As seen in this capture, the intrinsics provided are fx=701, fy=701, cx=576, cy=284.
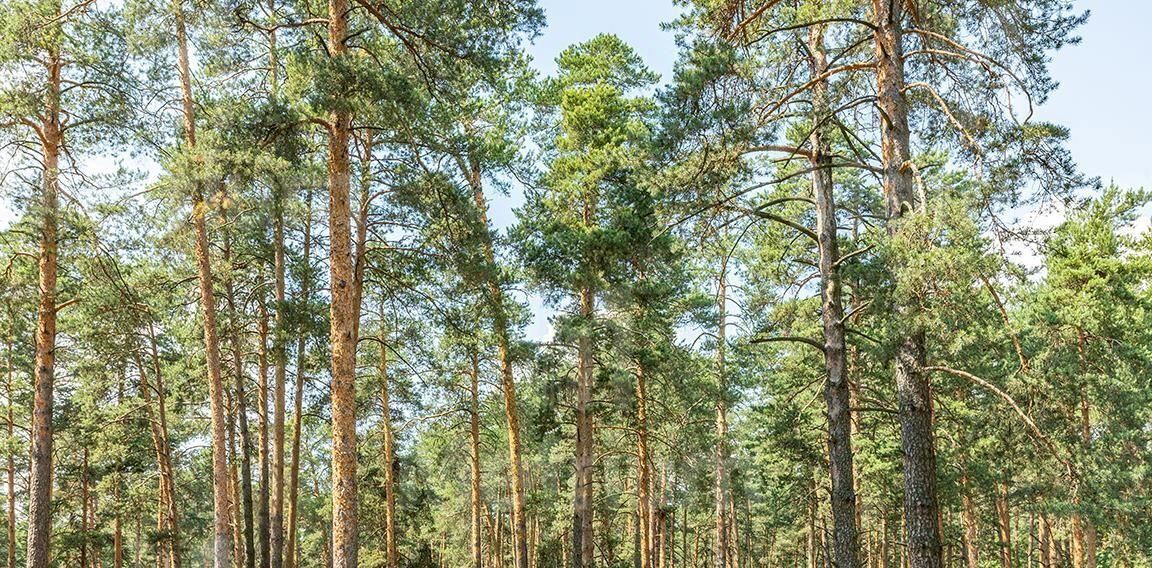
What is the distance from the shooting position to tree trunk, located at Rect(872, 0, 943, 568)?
23.4 feet

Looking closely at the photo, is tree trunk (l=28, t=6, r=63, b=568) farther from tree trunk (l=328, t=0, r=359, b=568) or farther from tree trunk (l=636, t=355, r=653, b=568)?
tree trunk (l=636, t=355, r=653, b=568)

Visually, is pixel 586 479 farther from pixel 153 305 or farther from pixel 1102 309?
pixel 1102 309

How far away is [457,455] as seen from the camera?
1869cm

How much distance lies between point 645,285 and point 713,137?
4.86 m

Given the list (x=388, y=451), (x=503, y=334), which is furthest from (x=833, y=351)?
(x=388, y=451)

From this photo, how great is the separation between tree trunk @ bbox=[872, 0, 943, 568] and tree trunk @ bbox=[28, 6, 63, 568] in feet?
34.5

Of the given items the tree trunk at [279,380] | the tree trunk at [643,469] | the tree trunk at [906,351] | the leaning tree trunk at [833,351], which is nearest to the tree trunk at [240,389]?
the tree trunk at [279,380]

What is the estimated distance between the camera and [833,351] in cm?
895

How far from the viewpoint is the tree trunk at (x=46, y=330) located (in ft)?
31.6

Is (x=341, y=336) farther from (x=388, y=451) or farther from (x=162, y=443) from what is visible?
(x=162, y=443)

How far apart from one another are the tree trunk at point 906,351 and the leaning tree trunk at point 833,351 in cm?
69

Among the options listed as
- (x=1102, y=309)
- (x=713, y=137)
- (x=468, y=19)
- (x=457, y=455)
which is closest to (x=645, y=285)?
(x=713, y=137)

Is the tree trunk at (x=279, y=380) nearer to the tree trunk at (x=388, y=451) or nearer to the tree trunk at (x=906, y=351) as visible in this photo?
the tree trunk at (x=388, y=451)

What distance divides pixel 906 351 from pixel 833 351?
59.0 inches
